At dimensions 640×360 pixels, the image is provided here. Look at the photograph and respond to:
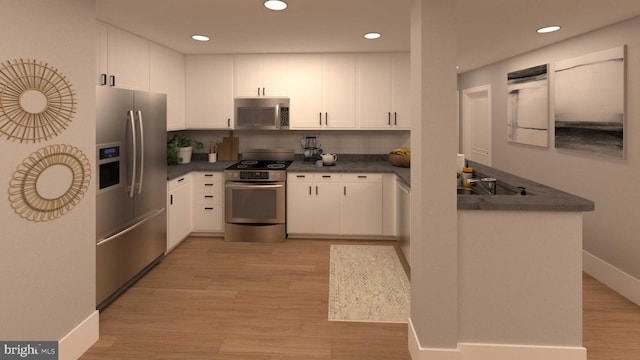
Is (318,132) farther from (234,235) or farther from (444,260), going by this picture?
(444,260)

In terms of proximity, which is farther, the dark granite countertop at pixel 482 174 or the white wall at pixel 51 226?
the dark granite countertop at pixel 482 174

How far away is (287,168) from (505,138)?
3.04 meters

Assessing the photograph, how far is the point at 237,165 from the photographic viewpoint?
17.5ft

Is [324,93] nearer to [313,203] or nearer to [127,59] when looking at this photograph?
[313,203]

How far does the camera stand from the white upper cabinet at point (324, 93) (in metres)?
5.39

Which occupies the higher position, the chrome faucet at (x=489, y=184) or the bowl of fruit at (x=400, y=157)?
the bowl of fruit at (x=400, y=157)

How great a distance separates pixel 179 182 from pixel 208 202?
57 centimetres

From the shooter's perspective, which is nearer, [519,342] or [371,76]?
[519,342]

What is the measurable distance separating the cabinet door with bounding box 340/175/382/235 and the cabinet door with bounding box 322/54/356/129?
852 mm

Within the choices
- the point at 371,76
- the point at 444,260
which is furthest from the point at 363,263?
the point at 371,76

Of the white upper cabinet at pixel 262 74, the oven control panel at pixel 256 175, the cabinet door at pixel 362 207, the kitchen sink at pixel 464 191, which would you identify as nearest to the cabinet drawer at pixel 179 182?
the oven control panel at pixel 256 175

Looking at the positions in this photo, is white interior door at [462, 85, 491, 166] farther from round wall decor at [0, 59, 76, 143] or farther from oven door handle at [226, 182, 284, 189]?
round wall decor at [0, 59, 76, 143]

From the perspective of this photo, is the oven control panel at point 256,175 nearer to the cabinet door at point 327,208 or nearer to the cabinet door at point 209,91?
the cabinet door at point 327,208

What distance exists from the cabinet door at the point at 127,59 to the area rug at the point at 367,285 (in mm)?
2691
